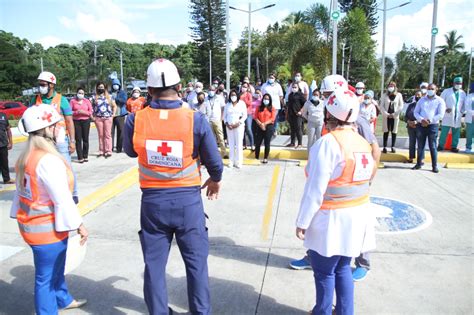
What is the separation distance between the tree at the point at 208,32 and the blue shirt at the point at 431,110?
44.0 meters

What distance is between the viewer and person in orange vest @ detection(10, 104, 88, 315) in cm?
290

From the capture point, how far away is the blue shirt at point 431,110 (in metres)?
9.10

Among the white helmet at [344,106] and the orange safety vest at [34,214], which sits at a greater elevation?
the white helmet at [344,106]

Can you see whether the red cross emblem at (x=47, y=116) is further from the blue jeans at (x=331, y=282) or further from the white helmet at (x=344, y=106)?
the blue jeans at (x=331, y=282)

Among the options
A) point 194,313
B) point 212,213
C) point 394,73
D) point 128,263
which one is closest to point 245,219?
point 212,213

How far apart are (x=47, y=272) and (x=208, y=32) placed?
5040cm

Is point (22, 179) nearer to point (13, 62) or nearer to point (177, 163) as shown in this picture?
point (177, 163)

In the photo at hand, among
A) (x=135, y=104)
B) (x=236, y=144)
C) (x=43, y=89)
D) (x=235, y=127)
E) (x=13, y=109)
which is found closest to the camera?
(x=43, y=89)

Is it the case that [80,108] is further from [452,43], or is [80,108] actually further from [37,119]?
[452,43]

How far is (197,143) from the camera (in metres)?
2.91

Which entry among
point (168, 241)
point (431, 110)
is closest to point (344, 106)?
point (168, 241)

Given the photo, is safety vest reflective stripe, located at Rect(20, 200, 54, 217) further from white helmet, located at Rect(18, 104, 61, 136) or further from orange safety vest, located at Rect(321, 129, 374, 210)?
orange safety vest, located at Rect(321, 129, 374, 210)

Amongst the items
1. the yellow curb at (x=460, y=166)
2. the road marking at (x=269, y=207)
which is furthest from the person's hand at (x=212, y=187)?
the yellow curb at (x=460, y=166)

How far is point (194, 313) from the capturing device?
306cm
